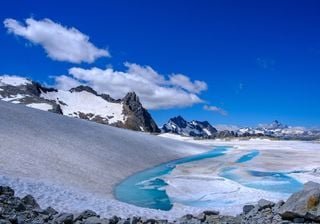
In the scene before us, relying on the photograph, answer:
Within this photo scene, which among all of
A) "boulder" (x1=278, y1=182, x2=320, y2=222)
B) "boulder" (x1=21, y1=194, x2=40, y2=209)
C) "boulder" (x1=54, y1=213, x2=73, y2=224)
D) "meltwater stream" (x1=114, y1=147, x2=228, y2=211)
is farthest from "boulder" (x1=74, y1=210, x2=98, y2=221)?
"meltwater stream" (x1=114, y1=147, x2=228, y2=211)

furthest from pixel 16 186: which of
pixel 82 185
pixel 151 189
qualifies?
pixel 151 189

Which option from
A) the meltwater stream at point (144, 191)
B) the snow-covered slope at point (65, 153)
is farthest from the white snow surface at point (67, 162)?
the meltwater stream at point (144, 191)

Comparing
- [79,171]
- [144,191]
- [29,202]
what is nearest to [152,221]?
[29,202]

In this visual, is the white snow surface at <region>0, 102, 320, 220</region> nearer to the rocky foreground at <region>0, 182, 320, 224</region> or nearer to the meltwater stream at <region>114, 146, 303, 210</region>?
the meltwater stream at <region>114, 146, 303, 210</region>

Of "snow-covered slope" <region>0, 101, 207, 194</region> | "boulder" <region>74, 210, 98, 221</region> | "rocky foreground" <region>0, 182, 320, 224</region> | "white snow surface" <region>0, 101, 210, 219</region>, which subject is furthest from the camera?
"snow-covered slope" <region>0, 101, 207, 194</region>

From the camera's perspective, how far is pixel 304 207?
16734 millimetres

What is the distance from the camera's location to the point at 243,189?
33.5 metres

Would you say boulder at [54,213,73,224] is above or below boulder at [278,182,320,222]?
below

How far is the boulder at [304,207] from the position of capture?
16250 millimetres

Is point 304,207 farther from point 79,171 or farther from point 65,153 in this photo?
point 65,153

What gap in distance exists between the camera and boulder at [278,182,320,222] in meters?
16.2

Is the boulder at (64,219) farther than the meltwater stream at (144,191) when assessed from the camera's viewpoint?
No

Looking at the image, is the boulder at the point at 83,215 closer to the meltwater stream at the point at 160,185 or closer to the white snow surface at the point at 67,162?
the white snow surface at the point at 67,162

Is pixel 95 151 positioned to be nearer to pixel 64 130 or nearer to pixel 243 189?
pixel 64 130
